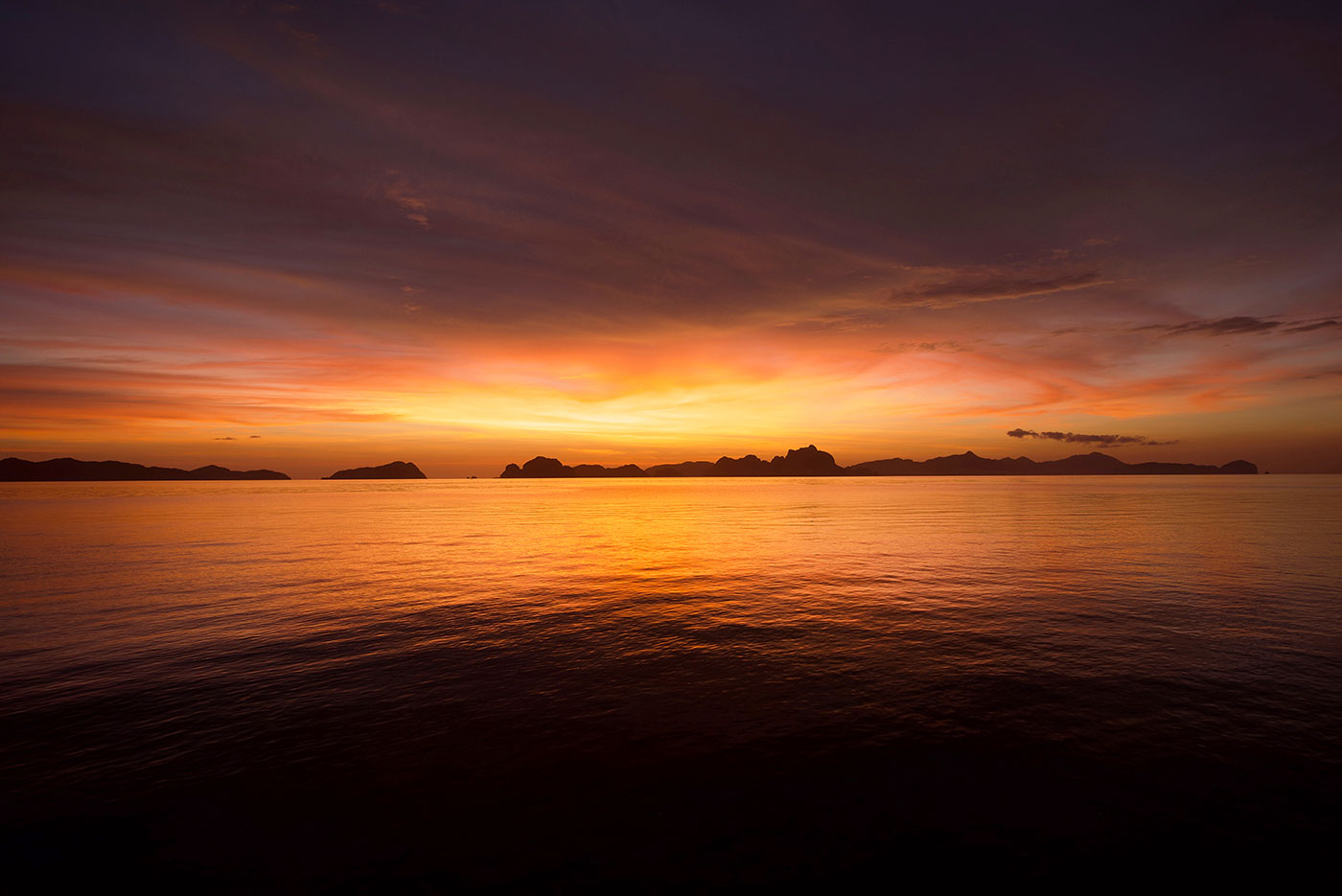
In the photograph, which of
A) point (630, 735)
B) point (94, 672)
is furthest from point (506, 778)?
point (94, 672)

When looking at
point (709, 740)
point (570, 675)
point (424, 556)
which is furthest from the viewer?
point (424, 556)

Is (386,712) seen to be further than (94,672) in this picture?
No

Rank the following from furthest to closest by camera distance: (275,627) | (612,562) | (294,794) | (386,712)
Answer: (612,562)
(275,627)
(386,712)
(294,794)

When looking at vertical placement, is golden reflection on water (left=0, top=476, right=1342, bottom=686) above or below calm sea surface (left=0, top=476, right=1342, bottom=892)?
above

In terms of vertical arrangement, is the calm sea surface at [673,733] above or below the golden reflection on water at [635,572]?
below

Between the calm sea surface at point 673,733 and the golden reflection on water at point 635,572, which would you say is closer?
A: the calm sea surface at point 673,733

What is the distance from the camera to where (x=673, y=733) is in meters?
13.7

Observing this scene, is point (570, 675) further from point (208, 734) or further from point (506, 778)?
point (208, 734)

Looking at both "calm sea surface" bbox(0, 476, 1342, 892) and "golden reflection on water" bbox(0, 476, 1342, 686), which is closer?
"calm sea surface" bbox(0, 476, 1342, 892)

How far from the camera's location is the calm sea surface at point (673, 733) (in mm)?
9672

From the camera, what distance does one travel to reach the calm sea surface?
9.67m

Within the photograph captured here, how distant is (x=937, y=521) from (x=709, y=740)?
212 feet

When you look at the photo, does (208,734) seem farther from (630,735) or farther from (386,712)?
(630,735)

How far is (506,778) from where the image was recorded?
1184 cm
